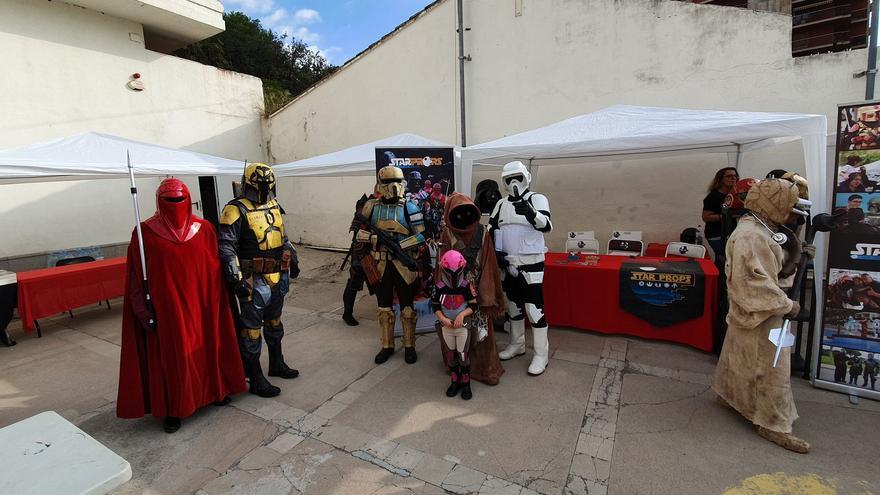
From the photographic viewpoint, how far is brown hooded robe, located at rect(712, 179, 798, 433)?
241cm

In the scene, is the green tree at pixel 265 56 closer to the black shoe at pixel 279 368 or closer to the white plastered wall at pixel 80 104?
the white plastered wall at pixel 80 104

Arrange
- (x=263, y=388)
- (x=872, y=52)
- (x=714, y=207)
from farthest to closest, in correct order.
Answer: (x=872, y=52)
(x=714, y=207)
(x=263, y=388)

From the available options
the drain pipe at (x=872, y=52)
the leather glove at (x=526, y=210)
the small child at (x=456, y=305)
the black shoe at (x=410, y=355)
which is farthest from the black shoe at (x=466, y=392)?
the drain pipe at (x=872, y=52)

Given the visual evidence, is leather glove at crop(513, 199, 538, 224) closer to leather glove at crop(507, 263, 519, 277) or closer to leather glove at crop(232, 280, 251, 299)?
leather glove at crop(507, 263, 519, 277)

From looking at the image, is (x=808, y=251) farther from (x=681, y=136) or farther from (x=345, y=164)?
(x=345, y=164)

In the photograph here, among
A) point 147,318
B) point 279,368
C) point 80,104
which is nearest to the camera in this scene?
point 147,318

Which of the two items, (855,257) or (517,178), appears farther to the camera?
(517,178)

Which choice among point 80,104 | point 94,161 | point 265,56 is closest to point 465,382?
point 94,161

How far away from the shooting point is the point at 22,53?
679 centimetres

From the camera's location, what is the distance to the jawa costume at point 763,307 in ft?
7.88

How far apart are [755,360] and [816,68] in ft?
16.2

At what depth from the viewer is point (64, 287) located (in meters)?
5.07

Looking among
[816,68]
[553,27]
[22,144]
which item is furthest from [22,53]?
[816,68]

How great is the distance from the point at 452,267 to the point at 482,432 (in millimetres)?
1172
